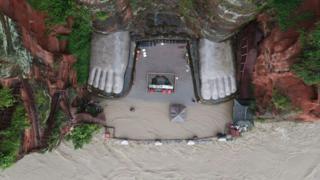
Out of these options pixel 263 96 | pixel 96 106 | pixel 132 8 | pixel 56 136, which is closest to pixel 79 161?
pixel 96 106

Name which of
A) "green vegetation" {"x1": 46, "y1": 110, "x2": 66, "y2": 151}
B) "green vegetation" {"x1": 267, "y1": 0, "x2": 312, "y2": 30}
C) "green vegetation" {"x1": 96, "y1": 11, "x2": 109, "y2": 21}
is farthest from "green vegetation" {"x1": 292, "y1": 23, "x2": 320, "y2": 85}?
"green vegetation" {"x1": 46, "y1": 110, "x2": 66, "y2": 151}

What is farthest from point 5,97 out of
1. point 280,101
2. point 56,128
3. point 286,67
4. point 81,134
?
point 280,101

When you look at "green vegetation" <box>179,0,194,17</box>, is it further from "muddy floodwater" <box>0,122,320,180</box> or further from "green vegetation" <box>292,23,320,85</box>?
"muddy floodwater" <box>0,122,320,180</box>

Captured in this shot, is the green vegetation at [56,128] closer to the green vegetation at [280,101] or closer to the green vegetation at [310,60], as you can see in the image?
the green vegetation at [280,101]

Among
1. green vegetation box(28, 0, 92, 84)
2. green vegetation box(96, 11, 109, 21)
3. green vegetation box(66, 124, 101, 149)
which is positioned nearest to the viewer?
green vegetation box(96, 11, 109, 21)

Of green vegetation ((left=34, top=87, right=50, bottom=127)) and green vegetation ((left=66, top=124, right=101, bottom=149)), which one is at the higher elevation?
green vegetation ((left=34, top=87, right=50, bottom=127))

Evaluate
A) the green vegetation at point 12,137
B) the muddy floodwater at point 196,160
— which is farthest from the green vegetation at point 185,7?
the green vegetation at point 12,137

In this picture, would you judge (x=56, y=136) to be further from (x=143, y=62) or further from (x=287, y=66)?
(x=287, y=66)
